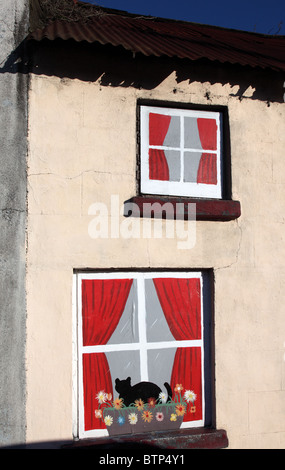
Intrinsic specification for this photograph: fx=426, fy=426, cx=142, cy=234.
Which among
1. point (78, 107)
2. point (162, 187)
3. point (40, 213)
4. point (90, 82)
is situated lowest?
point (40, 213)

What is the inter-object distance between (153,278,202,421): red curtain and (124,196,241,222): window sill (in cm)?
72

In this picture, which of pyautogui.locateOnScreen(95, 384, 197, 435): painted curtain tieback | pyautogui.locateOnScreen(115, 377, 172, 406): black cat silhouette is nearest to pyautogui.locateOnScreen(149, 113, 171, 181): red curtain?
pyautogui.locateOnScreen(115, 377, 172, 406): black cat silhouette

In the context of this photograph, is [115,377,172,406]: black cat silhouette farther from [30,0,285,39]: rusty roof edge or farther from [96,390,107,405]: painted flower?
[30,0,285,39]: rusty roof edge

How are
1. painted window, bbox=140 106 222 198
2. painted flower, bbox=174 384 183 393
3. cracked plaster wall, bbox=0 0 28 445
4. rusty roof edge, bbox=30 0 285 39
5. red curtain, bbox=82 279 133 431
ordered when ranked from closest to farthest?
cracked plaster wall, bbox=0 0 28 445
red curtain, bbox=82 279 133 431
painted flower, bbox=174 384 183 393
painted window, bbox=140 106 222 198
rusty roof edge, bbox=30 0 285 39

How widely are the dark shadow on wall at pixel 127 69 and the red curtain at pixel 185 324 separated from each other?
2.15m

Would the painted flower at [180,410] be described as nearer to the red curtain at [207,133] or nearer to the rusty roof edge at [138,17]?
the red curtain at [207,133]

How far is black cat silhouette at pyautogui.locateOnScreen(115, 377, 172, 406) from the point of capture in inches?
175

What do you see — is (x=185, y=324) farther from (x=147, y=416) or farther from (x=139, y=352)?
(x=147, y=416)

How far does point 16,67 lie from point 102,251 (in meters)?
2.08

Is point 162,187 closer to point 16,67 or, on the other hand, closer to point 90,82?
point 90,82

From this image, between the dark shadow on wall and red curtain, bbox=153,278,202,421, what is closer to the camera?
the dark shadow on wall

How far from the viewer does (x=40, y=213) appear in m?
4.30
